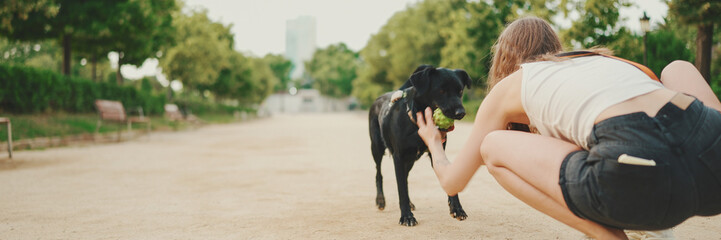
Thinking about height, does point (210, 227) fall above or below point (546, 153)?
below

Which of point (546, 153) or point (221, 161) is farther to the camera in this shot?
point (221, 161)

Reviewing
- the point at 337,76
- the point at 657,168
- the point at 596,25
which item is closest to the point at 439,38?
the point at 596,25

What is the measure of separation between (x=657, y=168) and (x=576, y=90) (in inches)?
15.4

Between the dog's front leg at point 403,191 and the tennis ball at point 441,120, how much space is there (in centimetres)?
75

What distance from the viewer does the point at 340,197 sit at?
4.79 meters

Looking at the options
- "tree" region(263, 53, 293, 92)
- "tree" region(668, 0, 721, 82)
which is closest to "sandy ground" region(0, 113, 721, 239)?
"tree" region(668, 0, 721, 82)

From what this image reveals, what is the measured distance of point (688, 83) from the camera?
7.01 ft

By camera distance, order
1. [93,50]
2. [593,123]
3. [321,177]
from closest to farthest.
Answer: [593,123], [321,177], [93,50]

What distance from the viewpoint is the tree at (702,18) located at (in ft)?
40.4

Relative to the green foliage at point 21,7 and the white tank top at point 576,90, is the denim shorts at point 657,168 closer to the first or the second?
the white tank top at point 576,90

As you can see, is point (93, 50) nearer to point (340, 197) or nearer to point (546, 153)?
point (340, 197)

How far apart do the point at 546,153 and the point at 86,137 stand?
45.5 feet

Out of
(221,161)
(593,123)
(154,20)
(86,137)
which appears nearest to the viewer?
(593,123)

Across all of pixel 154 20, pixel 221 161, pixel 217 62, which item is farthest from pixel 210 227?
pixel 217 62
